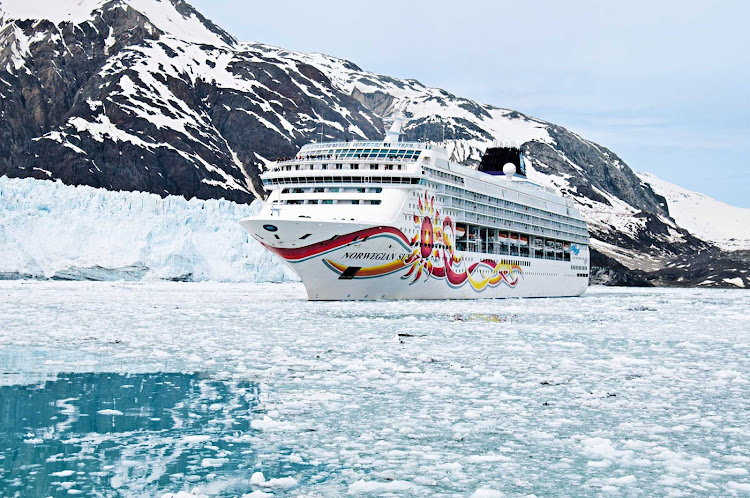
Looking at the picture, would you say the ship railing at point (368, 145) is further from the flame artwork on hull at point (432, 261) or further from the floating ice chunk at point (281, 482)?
the floating ice chunk at point (281, 482)

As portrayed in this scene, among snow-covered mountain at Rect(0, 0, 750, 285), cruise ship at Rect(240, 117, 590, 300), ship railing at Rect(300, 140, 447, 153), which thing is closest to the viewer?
cruise ship at Rect(240, 117, 590, 300)

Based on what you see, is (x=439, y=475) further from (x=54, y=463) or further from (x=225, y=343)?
(x=225, y=343)

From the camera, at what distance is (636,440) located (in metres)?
9.55

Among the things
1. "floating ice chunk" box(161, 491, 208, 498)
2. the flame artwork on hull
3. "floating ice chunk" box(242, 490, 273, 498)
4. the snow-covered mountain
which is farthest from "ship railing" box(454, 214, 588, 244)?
the snow-covered mountain

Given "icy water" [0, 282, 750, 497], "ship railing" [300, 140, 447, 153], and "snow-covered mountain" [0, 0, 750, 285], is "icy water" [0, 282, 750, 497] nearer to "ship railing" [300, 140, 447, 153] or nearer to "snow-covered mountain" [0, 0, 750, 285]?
"ship railing" [300, 140, 447, 153]

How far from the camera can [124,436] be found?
30.8 ft

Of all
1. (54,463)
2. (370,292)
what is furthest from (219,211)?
(54,463)

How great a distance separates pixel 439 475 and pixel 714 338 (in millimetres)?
18002

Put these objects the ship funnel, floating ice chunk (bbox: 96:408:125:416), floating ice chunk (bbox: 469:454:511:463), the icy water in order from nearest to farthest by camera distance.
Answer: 1. the icy water
2. floating ice chunk (bbox: 469:454:511:463)
3. floating ice chunk (bbox: 96:408:125:416)
4. the ship funnel

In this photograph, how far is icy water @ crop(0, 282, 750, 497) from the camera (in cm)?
784

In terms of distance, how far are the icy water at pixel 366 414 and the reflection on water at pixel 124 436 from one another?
32mm

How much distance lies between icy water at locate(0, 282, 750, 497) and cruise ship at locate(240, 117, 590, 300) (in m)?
16.2

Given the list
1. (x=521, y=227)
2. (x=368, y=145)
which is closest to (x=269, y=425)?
(x=368, y=145)

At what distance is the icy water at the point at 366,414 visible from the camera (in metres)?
7.84
